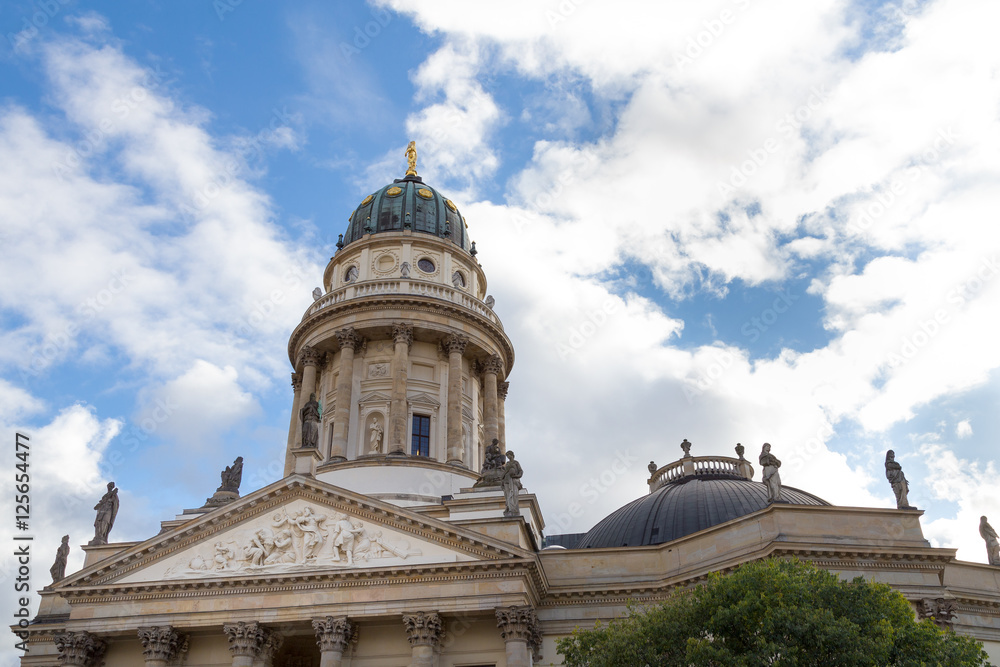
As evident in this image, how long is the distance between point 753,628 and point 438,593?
35.1ft

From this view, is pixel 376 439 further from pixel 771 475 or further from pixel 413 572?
pixel 771 475

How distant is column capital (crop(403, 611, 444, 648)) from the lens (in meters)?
26.0

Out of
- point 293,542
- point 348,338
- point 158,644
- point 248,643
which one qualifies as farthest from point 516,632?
point 348,338

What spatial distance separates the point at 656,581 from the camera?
29.5 meters

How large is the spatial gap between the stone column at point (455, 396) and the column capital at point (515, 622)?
11900mm

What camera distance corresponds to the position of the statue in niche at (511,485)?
1128 inches

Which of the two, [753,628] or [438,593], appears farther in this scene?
[438,593]

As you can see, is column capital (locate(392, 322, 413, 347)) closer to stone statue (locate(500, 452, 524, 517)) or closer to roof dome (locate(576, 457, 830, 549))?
stone statue (locate(500, 452, 524, 517))

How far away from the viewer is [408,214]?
46.5m

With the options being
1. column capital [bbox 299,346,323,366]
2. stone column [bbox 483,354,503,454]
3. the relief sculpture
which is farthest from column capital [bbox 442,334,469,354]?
the relief sculpture

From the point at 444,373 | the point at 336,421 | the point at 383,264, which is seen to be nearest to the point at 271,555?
the point at 336,421

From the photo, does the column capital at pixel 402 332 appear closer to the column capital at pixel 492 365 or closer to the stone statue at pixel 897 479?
the column capital at pixel 492 365

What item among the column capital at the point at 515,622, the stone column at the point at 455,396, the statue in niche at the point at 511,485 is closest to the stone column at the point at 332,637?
the column capital at the point at 515,622

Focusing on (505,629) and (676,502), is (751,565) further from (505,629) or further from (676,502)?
(676,502)
